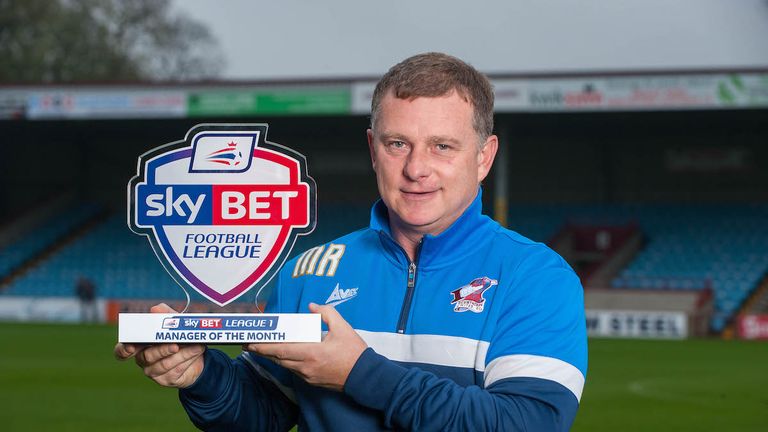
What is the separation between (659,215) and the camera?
30.9 meters

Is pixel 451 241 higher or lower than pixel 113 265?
higher

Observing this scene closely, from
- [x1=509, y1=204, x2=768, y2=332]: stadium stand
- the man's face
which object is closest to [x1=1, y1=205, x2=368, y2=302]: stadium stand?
[x1=509, y1=204, x2=768, y2=332]: stadium stand

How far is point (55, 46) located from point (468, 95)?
5245 cm

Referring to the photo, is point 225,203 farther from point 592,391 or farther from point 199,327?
point 592,391

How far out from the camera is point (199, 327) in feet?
8.03

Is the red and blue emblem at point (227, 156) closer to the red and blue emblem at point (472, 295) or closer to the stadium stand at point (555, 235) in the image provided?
the red and blue emblem at point (472, 295)

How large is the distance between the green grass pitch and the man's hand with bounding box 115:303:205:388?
268 inches

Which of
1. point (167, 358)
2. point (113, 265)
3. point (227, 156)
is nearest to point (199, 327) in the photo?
point (167, 358)

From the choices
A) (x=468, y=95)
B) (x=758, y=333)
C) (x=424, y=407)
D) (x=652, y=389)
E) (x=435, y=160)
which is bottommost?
(x=758, y=333)

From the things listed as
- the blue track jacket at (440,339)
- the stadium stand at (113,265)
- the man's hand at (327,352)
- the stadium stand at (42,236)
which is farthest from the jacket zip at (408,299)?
the stadium stand at (42,236)

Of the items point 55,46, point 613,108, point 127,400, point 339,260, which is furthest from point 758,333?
point 55,46

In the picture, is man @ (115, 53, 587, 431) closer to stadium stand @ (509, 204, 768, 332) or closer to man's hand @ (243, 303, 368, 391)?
man's hand @ (243, 303, 368, 391)

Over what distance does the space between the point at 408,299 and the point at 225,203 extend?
0.56m

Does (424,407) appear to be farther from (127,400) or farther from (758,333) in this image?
(758,333)
